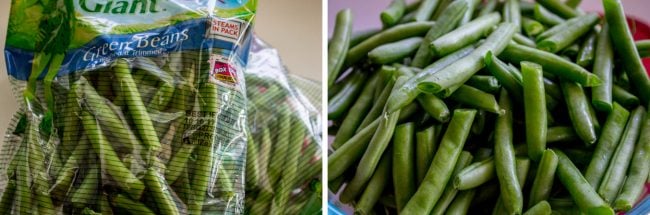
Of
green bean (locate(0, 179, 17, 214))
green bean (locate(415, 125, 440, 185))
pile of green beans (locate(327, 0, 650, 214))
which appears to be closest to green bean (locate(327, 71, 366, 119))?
pile of green beans (locate(327, 0, 650, 214))

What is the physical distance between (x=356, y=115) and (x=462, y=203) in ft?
0.90

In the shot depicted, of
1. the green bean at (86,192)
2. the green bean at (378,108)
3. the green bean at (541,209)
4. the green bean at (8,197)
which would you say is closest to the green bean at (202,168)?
the green bean at (86,192)

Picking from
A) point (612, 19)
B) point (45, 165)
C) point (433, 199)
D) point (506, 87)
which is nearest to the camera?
point (45, 165)

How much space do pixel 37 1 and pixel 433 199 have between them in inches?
25.0

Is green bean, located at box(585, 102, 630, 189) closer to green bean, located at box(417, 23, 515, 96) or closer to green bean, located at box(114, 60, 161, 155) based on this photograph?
green bean, located at box(417, 23, 515, 96)

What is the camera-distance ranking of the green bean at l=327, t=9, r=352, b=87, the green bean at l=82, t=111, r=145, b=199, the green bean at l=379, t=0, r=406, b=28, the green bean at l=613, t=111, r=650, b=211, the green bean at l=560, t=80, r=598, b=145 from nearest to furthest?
1. the green bean at l=82, t=111, r=145, b=199
2. the green bean at l=613, t=111, r=650, b=211
3. the green bean at l=560, t=80, r=598, b=145
4. the green bean at l=327, t=9, r=352, b=87
5. the green bean at l=379, t=0, r=406, b=28

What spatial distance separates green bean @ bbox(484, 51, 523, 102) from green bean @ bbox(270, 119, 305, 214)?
0.35 metres

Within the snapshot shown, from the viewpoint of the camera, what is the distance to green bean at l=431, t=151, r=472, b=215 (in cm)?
104

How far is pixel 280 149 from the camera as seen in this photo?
105cm

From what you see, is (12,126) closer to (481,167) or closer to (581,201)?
(481,167)

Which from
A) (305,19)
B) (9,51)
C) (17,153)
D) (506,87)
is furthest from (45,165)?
(506,87)

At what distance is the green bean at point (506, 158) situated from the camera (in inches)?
40.1

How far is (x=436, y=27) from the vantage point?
1.36 metres

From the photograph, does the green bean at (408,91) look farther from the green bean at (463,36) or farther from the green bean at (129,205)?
the green bean at (129,205)
